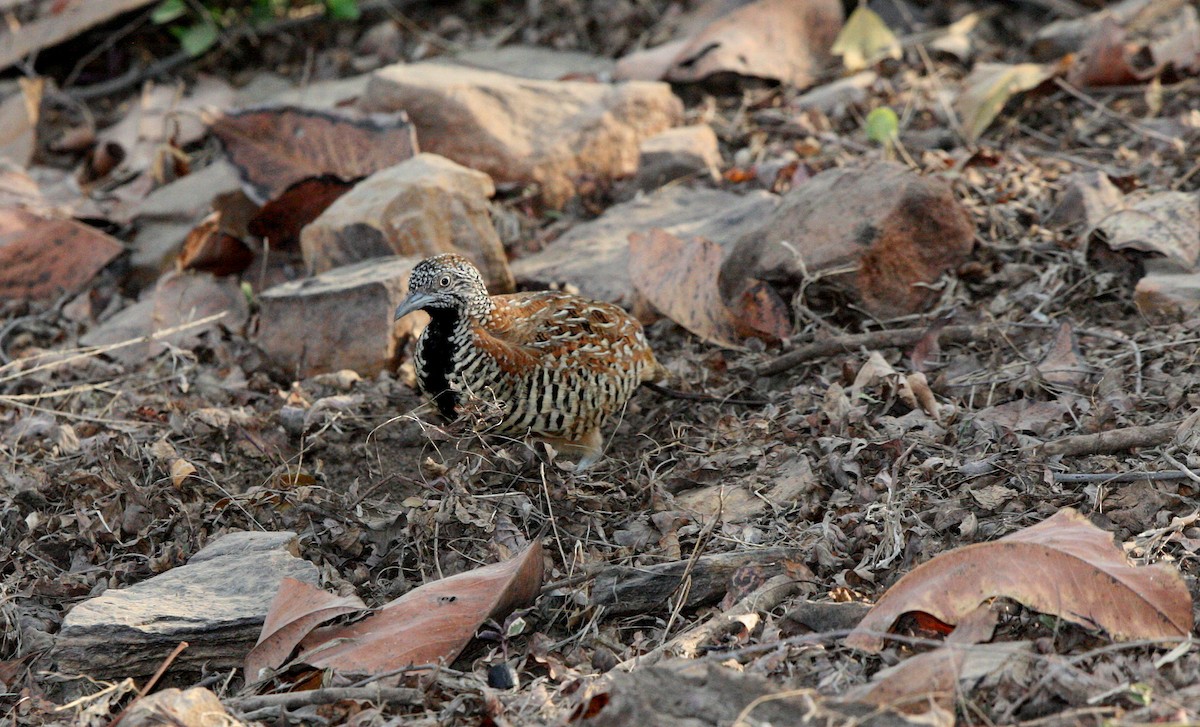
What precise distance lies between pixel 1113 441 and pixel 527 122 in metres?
4.33

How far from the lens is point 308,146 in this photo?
7.32 m

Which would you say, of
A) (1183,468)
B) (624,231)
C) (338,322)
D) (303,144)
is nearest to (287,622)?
(338,322)

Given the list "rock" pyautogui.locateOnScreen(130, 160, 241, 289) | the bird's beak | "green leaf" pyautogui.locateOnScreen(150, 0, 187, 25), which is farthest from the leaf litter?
"green leaf" pyautogui.locateOnScreen(150, 0, 187, 25)

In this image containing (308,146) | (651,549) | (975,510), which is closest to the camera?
(975,510)

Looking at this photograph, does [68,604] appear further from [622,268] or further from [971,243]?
[971,243]

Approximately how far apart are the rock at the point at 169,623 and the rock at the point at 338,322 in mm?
1815

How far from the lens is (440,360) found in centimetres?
496

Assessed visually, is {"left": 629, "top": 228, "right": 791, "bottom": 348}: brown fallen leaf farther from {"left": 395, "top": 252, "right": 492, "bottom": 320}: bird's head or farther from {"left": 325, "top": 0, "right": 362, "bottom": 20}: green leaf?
{"left": 325, "top": 0, "right": 362, "bottom": 20}: green leaf

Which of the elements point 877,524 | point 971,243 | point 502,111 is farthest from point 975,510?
point 502,111

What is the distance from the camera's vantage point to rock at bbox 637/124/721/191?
7.27 m

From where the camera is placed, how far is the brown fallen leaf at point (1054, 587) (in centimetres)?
335

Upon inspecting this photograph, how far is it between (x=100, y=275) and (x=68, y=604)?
3.55 meters

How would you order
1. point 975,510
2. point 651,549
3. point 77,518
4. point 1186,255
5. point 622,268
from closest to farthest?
1. point 975,510
2. point 651,549
3. point 77,518
4. point 1186,255
5. point 622,268

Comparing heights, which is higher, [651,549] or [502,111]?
[502,111]
